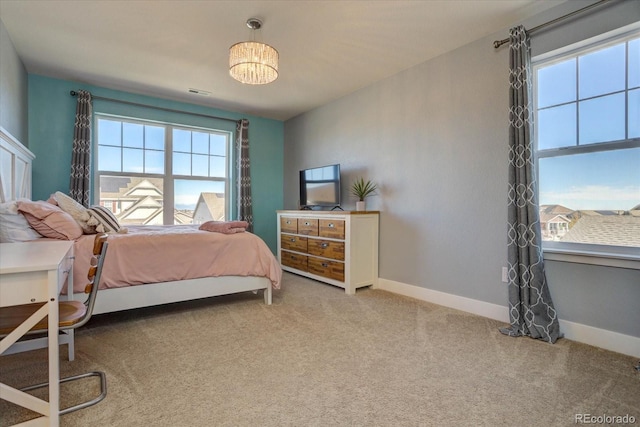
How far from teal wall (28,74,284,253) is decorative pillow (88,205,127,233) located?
1628mm

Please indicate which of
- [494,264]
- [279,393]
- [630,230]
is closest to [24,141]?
[279,393]

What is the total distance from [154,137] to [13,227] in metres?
2.79

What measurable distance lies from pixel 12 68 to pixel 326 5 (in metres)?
3.00

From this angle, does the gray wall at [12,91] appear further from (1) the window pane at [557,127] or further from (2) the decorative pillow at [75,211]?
(1) the window pane at [557,127]

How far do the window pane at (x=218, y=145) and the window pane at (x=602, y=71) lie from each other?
4474 millimetres

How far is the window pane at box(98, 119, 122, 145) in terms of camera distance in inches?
165

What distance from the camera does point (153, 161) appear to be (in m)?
4.54

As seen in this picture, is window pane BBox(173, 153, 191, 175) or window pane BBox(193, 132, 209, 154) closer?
window pane BBox(173, 153, 191, 175)

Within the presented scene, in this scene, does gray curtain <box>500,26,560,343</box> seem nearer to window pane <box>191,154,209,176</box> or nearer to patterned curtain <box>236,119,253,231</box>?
patterned curtain <box>236,119,253,231</box>

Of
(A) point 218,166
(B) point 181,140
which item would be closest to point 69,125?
(B) point 181,140

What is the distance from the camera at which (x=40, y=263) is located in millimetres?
1143

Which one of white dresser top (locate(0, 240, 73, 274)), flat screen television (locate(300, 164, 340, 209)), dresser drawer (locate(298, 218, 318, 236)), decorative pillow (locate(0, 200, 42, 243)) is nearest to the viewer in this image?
white dresser top (locate(0, 240, 73, 274))

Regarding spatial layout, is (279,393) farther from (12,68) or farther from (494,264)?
(12,68)

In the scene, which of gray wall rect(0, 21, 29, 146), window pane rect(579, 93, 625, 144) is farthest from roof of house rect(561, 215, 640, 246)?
gray wall rect(0, 21, 29, 146)
